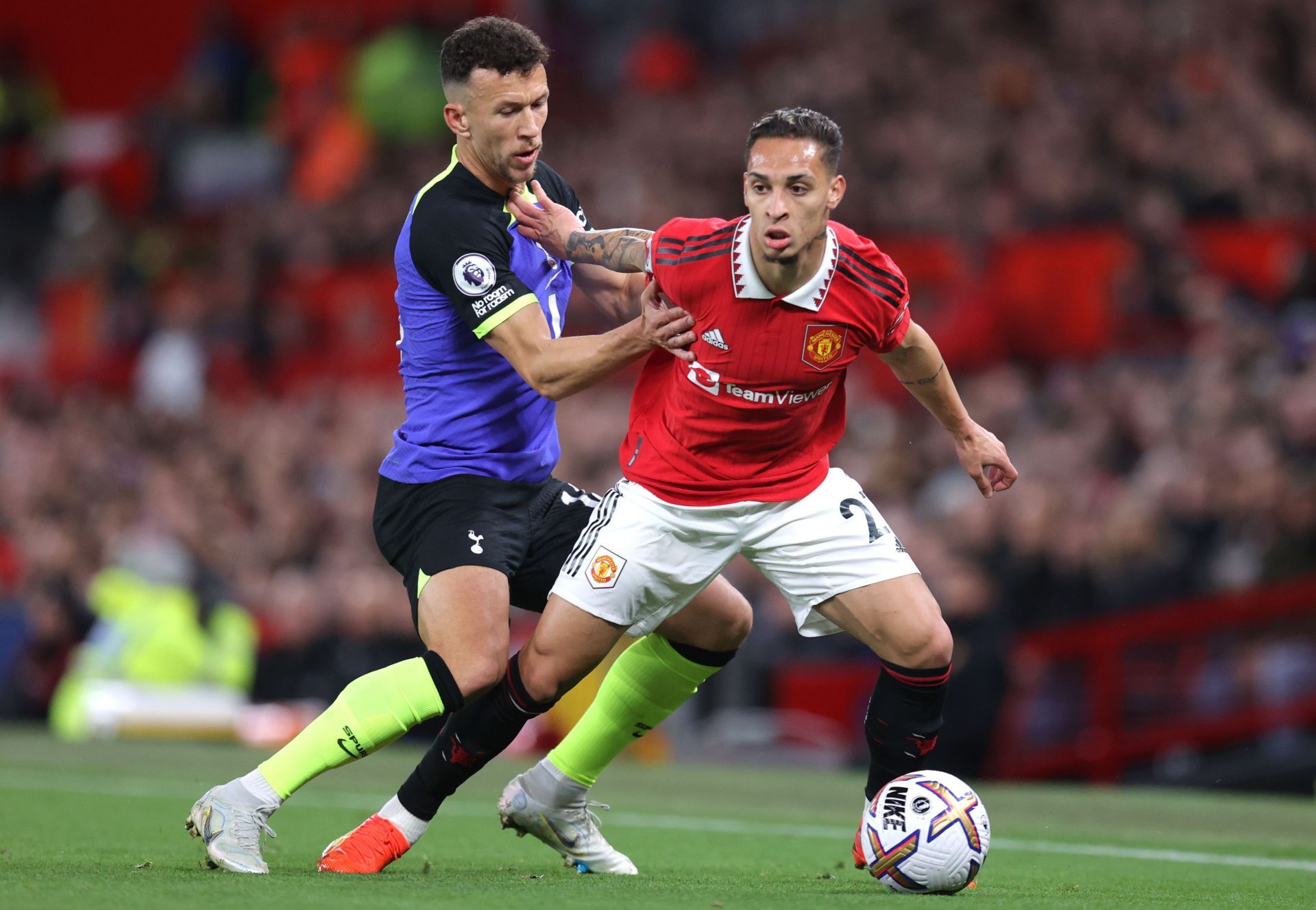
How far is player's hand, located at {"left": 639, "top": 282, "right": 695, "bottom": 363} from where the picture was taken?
16.1 ft

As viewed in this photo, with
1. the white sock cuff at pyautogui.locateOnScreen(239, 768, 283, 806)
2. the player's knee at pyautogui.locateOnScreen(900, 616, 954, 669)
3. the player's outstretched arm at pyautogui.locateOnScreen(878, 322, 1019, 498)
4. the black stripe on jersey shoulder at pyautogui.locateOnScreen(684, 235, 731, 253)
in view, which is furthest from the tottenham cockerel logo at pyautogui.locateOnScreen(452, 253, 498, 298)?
the player's knee at pyautogui.locateOnScreen(900, 616, 954, 669)

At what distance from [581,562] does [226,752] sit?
22.6ft

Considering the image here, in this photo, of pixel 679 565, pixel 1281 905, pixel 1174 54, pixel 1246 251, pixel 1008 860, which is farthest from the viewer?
pixel 1174 54

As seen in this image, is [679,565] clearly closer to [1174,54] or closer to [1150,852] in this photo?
[1150,852]

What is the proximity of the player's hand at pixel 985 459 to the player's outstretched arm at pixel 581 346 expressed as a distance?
106 centimetres

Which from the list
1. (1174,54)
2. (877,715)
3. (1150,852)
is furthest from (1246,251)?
(877,715)

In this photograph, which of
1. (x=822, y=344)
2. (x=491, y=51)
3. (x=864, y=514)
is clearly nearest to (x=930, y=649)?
(x=864, y=514)

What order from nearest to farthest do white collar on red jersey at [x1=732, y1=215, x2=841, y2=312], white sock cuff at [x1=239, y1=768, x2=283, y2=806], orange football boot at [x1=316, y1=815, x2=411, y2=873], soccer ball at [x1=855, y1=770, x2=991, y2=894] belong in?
soccer ball at [x1=855, y1=770, x2=991, y2=894]
white sock cuff at [x1=239, y1=768, x2=283, y2=806]
white collar on red jersey at [x1=732, y1=215, x2=841, y2=312]
orange football boot at [x1=316, y1=815, x2=411, y2=873]

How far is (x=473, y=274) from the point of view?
16.9 feet

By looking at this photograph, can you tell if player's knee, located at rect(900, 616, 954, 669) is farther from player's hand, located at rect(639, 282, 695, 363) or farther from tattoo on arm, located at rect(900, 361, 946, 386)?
player's hand, located at rect(639, 282, 695, 363)

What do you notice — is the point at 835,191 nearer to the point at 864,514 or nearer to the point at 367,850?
the point at 864,514

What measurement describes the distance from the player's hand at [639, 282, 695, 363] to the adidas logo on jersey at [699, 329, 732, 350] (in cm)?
12

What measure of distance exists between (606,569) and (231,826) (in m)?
1.25

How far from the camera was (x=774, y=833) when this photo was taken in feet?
23.3
